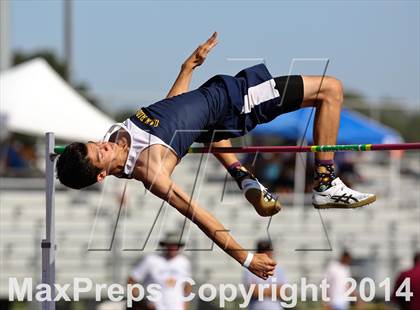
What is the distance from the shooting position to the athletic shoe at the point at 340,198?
646 centimetres

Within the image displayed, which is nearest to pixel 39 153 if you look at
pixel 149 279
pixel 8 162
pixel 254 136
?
pixel 8 162

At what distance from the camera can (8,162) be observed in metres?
16.2

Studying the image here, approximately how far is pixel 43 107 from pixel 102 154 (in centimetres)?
628

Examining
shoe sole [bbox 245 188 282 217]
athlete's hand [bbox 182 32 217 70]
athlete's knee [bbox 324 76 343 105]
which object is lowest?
shoe sole [bbox 245 188 282 217]

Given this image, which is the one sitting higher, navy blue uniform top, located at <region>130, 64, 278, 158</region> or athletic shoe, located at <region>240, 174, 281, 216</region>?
navy blue uniform top, located at <region>130, 64, 278, 158</region>

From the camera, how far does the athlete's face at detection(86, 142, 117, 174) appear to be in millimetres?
6008

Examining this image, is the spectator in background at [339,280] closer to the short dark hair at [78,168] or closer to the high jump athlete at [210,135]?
the high jump athlete at [210,135]

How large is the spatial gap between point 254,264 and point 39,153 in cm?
1176

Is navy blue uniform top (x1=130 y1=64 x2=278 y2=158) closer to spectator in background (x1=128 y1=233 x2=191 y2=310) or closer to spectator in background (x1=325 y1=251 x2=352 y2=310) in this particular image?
spectator in background (x1=128 y1=233 x2=191 y2=310)

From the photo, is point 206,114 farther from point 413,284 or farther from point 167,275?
point 167,275

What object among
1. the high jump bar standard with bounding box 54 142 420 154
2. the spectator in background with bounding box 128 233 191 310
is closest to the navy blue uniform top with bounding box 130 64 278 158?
the high jump bar standard with bounding box 54 142 420 154

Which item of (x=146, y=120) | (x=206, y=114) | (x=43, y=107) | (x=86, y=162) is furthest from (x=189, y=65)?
(x=43, y=107)

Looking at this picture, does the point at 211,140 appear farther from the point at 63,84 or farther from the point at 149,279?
the point at 63,84

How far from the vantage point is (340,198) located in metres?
6.52
